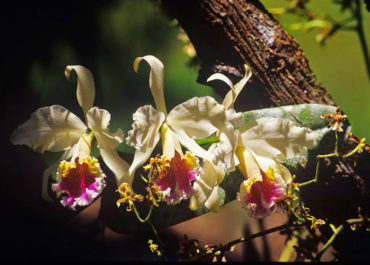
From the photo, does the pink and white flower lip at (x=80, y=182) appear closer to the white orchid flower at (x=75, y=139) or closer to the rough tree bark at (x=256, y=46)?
the white orchid flower at (x=75, y=139)

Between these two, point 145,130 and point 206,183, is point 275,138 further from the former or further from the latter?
point 145,130

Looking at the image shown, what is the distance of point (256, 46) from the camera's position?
1207 millimetres

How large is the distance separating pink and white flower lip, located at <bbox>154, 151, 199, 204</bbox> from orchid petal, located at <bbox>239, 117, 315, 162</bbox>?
0.20 metres

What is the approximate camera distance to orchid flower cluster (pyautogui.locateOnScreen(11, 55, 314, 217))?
1.05 meters

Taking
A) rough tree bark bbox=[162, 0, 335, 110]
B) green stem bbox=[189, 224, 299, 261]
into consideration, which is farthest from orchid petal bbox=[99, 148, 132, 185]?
rough tree bark bbox=[162, 0, 335, 110]

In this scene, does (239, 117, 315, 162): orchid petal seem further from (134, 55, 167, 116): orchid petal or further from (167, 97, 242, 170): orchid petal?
(134, 55, 167, 116): orchid petal

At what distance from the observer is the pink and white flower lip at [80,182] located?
3.56 ft

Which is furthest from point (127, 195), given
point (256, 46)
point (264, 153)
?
point (256, 46)

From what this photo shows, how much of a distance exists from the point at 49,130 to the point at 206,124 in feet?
1.67

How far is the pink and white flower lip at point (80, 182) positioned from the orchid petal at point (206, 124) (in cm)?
29

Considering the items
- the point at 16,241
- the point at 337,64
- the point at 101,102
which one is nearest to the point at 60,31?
the point at 101,102

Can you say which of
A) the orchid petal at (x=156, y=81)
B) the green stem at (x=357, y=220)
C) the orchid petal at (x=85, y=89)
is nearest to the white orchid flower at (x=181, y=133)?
the orchid petal at (x=156, y=81)

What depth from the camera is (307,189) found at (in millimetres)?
1224

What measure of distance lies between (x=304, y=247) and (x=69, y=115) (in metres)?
0.94
